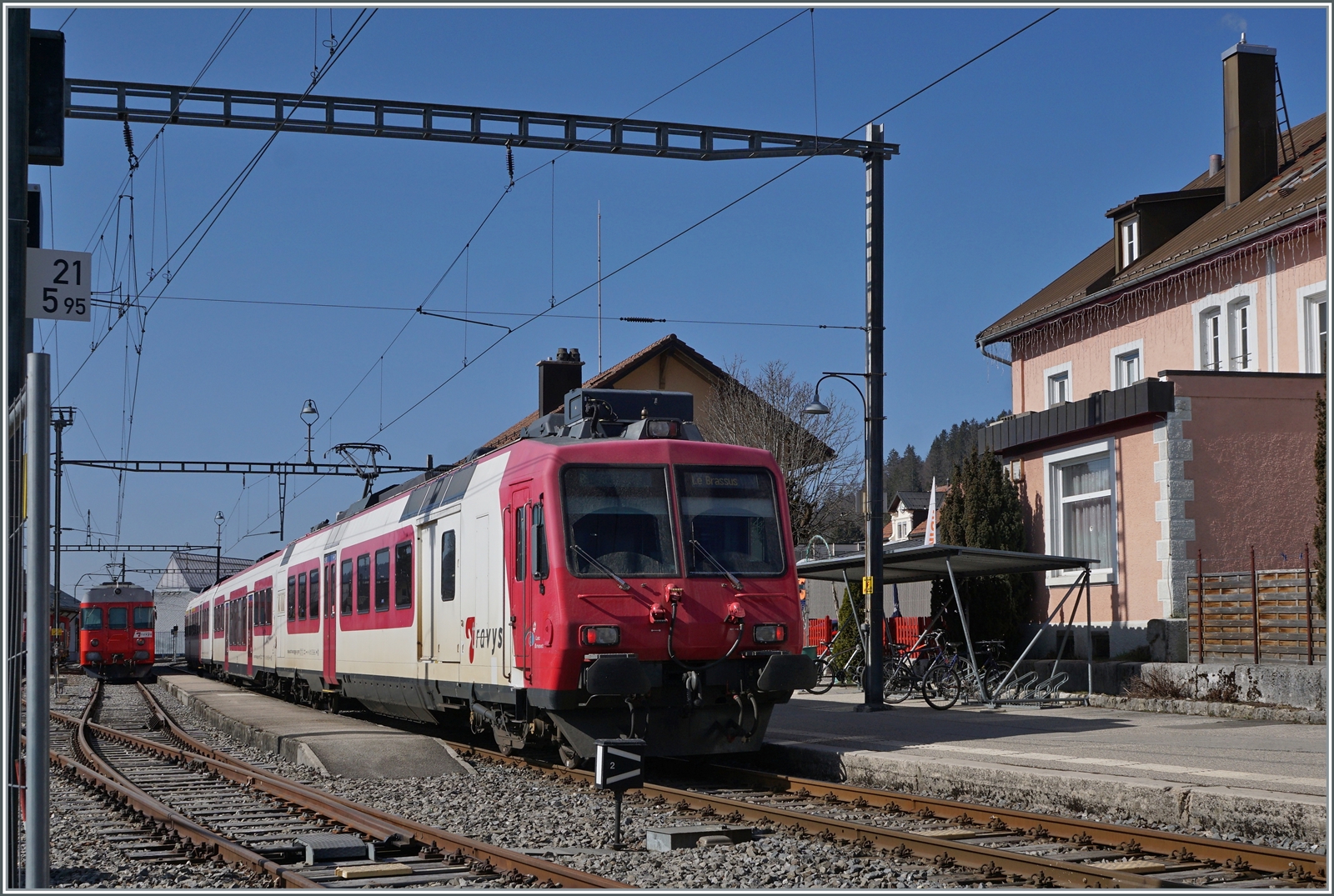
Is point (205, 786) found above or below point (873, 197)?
below

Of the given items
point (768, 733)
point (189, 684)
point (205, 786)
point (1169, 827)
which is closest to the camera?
point (1169, 827)

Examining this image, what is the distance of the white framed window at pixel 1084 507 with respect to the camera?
914 inches

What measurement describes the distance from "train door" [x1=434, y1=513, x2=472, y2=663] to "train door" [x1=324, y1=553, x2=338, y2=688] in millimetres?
6606

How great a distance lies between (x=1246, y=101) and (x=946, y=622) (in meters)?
11.6

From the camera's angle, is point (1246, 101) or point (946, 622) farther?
point (1246, 101)

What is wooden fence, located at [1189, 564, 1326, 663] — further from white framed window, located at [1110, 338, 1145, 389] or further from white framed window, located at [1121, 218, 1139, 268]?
white framed window, located at [1121, 218, 1139, 268]

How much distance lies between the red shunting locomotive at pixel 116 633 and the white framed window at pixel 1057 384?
32559mm

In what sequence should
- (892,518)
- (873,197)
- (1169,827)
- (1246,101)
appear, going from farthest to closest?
(892,518)
(1246,101)
(873,197)
(1169,827)

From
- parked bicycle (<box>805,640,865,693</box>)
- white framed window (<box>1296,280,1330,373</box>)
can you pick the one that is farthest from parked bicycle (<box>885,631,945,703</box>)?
white framed window (<box>1296,280,1330,373</box>)

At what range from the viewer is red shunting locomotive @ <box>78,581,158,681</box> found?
4841 cm

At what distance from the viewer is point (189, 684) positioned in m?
39.8

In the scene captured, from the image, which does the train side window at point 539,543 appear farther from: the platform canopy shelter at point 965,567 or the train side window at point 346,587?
the train side window at point 346,587

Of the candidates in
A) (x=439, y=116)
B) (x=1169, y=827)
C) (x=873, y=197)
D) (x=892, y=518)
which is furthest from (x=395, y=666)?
(x=892, y=518)

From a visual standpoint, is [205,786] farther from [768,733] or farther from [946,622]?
[946,622]
